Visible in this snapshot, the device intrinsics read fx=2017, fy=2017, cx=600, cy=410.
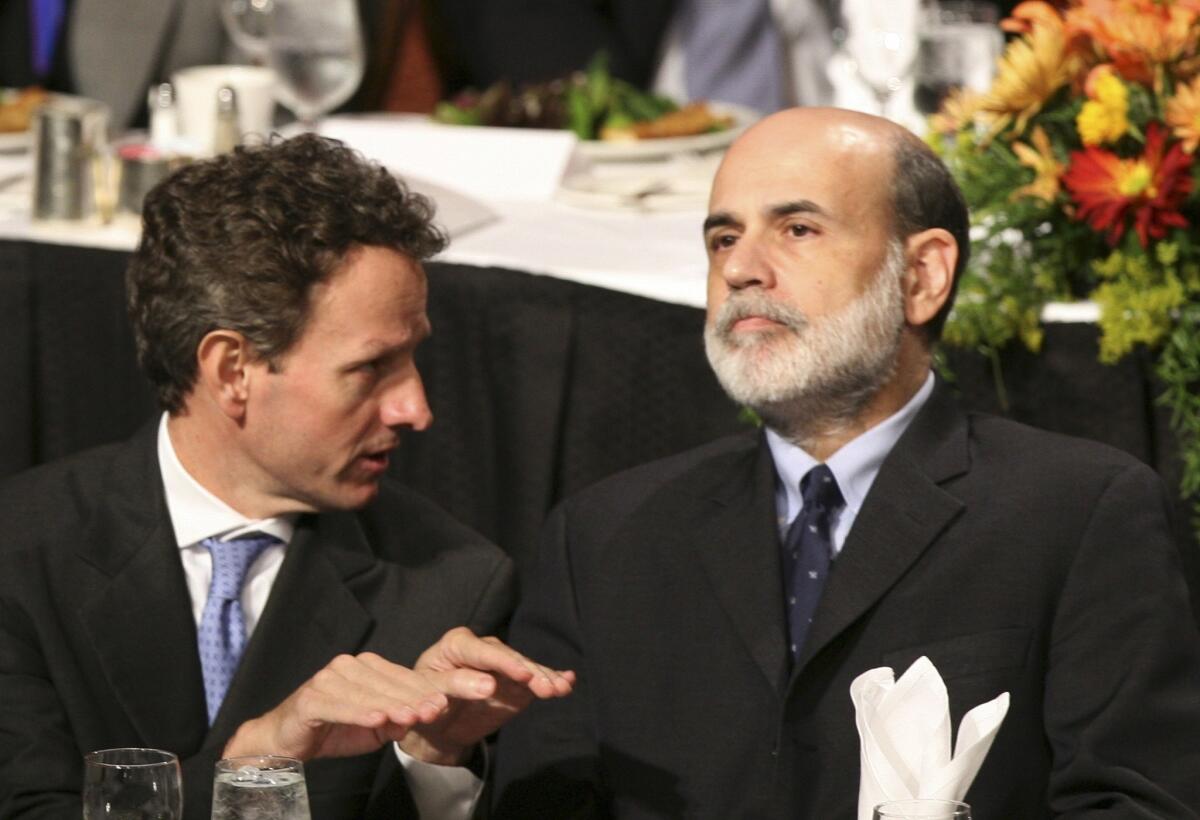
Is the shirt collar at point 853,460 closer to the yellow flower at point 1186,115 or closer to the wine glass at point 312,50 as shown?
the yellow flower at point 1186,115

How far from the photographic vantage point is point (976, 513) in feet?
7.30

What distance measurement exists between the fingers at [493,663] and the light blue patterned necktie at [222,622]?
38 cm

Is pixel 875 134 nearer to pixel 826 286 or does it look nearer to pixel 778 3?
pixel 826 286

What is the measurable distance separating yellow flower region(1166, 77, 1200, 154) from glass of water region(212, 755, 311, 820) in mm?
1468

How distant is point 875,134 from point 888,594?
1.76 feet

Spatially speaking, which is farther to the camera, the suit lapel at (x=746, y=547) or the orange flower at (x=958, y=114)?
the orange flower at (x=958, y=114)

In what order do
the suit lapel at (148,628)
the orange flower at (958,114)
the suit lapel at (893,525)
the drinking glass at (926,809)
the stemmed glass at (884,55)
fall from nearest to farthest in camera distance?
1. the drinking glass at (926,809)
2. the suit lapel at (893,525)
3. the suit lapel at (148,628)
4. the orange flower at (958,114)
5. the stemmed glass at (884,55)

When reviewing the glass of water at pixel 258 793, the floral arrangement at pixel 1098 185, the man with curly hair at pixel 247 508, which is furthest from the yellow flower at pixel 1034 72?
the glass of water at pixel 258 793

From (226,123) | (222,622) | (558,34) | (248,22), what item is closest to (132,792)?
(222,622)

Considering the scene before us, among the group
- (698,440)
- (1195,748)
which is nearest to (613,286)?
(698,440)

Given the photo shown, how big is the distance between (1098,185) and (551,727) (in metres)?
1.01

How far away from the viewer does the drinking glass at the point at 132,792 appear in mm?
1670

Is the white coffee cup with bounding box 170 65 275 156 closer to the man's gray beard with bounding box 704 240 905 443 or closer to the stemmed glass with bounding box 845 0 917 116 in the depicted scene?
the stemmed glass with bounding box 845 0 917 116

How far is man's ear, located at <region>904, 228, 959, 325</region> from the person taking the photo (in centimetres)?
235
